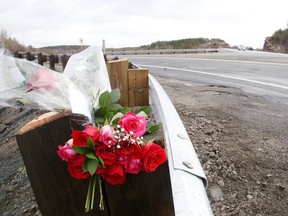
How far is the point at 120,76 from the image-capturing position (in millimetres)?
3512

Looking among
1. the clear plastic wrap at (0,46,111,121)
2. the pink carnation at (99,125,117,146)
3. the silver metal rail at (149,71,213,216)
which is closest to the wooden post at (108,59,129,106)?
the clear plastic wrap at (0,46,111,121)

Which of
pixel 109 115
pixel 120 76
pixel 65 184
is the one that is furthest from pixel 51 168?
pixel 120 76

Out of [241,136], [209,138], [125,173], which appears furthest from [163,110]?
[241,136]

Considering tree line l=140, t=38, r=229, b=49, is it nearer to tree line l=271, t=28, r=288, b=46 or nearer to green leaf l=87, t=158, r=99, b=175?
tree line l=271, t=28, r=288, b=46

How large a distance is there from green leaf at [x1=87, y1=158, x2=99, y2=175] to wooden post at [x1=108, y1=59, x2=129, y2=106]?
191 centimetres

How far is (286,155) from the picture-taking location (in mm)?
3701

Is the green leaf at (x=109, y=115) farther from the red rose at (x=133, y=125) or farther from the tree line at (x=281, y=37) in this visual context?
the tree line at (x=281, y=37)

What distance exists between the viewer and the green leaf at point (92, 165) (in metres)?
1.56

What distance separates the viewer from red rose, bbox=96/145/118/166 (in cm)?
160

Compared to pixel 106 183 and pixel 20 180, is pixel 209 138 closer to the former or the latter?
pixel 20 180

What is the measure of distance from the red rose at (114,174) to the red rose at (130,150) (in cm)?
7

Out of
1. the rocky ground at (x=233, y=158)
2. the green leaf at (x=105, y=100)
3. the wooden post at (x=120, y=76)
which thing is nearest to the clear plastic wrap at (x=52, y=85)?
the green leaf at (x=105, y=100)

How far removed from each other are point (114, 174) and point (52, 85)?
2.26ft

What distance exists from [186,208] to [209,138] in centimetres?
305
